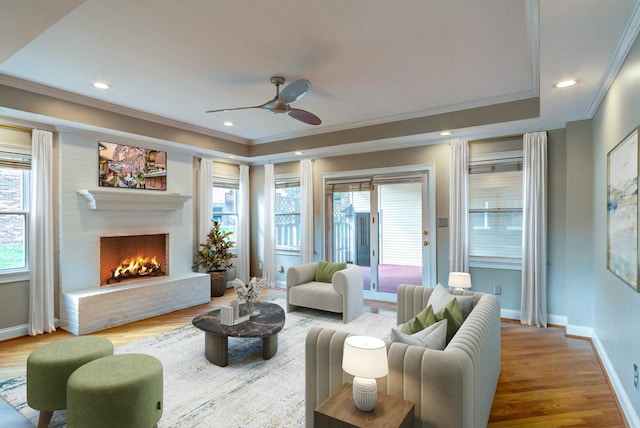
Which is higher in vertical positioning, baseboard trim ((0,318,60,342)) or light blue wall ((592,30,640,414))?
light blue wall ((592,30,640,414))

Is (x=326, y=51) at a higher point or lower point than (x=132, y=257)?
higher

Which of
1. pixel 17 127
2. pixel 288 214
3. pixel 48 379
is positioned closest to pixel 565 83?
pixel 48 379

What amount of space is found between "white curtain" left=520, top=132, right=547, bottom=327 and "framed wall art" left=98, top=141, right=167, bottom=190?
552 centimetres

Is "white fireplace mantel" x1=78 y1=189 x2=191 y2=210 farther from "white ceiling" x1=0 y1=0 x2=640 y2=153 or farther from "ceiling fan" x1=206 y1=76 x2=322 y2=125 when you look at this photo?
"ceiling fan" x1=206 y1=76 x2=322 y2=125

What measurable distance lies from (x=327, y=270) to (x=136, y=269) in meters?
3.07

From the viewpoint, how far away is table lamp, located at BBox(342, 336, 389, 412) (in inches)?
63.9

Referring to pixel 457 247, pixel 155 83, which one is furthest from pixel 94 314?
pixel 457 247

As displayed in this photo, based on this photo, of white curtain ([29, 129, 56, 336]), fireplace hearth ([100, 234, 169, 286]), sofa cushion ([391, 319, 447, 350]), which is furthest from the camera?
fireplace hearth ([100, 234, 169, 286])

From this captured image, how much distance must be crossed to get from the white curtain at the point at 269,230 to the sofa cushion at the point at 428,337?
5152 millimetres

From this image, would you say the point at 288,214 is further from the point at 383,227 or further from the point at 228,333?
→ the point at 228,333

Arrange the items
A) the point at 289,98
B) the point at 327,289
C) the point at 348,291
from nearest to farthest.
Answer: the point at 289,98 < the point at 348,291 < the point at 327,289

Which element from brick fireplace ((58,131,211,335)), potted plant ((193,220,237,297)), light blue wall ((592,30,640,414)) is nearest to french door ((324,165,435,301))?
potted plant ((193,220,237,297))

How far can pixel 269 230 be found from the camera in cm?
700

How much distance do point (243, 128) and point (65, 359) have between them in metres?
4.23
